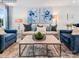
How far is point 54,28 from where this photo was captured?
854 cm

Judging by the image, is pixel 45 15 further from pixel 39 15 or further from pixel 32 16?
pixel 32 16

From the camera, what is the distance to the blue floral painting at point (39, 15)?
9.70 meters

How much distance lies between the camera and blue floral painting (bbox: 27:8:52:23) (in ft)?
31.8

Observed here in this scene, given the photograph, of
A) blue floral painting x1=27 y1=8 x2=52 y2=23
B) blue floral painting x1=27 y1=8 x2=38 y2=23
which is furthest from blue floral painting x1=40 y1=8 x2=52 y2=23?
blue floral painting x1=27 y1=8 x2=38 y2=23

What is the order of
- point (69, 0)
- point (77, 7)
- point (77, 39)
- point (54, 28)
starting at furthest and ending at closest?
point (77, 7)
point (54, 28)
point (69, 0)
point (77, 39)

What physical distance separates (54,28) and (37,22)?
1715mm

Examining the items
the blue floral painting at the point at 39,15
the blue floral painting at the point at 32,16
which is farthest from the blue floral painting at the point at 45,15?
the blue floral painting at the point at 32,16

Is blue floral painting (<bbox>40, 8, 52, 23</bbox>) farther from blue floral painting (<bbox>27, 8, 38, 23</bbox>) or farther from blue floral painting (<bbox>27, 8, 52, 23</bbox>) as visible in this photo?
blue floral painting (<bbox>27, 8, 38, 23</bbox>)

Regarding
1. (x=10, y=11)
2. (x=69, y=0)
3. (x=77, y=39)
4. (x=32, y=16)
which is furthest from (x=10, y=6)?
(x=77, y=39)

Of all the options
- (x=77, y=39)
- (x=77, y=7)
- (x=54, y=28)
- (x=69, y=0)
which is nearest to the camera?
(x=77, y=39)

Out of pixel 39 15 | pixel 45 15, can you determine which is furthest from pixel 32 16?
pixel 45 15

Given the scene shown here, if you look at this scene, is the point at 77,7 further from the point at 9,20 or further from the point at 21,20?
the point at 9,20

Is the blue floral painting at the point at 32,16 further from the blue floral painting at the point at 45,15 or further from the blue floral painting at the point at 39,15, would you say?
the blue floral painting at the point at 45,15

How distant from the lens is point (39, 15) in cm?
983
